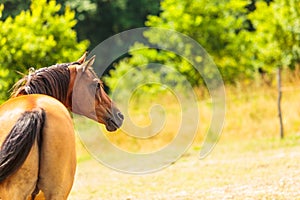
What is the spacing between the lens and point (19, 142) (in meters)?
5.20

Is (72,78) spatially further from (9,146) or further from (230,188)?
(230,188)

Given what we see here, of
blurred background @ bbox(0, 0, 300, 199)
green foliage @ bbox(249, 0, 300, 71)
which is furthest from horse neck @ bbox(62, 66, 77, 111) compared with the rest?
green foliage @ bbox(249, 0, 300, 71)

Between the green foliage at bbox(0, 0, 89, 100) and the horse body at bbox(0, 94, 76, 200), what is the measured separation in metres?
7.98

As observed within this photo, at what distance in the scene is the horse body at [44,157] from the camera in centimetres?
523

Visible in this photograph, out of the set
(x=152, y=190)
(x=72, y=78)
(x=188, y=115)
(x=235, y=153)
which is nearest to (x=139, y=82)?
(x=188, y=115)

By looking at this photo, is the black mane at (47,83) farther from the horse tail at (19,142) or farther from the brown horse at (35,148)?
the horse tail at (19,142)

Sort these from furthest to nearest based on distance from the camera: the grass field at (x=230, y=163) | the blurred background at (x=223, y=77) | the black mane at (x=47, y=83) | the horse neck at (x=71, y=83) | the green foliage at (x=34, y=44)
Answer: the green foliage at (x=34, y=44) < the blurred background at (x=223, y=77) < the grass field at (x=230, y=163) < the horse neck at (x=71, y=83) < the black mane at (x=47, y=83)

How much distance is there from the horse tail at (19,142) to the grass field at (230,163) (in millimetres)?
5178

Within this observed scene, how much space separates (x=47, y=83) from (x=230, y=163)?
368 inches

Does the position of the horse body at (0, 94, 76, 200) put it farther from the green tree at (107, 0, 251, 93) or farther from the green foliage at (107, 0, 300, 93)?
the green tree at (107, 0, 251, 93)

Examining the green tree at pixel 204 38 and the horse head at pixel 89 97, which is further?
the green tree at pixel 204 38

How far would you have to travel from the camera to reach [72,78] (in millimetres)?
6438

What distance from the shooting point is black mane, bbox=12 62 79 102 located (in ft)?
20.0

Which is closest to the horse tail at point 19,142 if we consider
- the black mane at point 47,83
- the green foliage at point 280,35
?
the black mane at point 47,83
